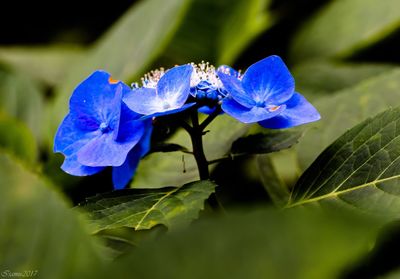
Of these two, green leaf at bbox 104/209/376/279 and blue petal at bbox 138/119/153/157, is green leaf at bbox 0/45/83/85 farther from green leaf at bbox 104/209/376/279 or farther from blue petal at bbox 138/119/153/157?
green leaf at bbox 104/209/376/279

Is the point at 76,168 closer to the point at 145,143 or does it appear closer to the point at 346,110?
the point at 145,143

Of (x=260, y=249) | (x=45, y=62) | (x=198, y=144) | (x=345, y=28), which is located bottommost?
(x=260, y=249)

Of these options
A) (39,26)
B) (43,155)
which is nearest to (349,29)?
(43,155)

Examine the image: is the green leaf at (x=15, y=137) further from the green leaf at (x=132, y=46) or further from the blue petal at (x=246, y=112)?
the blue petal at (x=246, y=112)

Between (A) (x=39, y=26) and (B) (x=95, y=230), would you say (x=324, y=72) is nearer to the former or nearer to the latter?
(B) (x=95, y=230)

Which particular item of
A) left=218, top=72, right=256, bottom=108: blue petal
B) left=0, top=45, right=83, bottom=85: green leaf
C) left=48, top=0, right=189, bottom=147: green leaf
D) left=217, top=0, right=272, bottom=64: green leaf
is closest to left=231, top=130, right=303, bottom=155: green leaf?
left=218, top=72, right=256, bottom=108: blue petal

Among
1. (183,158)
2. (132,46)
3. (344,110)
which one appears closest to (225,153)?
(183,158)
